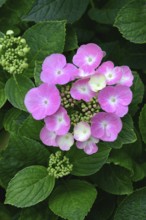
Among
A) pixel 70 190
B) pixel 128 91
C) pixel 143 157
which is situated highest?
pixel 128 91

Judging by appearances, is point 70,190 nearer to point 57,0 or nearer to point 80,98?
point 80,98

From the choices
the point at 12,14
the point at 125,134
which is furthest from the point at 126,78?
the point at 12,14

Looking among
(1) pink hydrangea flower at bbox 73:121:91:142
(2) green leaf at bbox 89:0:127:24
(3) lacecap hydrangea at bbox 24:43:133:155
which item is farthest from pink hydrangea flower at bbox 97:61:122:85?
(2) green leaf at bbox 89:0:127:24

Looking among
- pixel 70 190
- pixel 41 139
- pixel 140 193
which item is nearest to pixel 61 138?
pixel 41 139

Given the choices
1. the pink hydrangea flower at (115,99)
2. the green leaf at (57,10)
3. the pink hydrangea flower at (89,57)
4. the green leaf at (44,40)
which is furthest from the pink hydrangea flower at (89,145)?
the green leaf at (57,10)

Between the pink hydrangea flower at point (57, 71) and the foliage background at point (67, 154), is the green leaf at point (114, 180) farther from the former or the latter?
the pink hydrangea flower at point (57, 71)

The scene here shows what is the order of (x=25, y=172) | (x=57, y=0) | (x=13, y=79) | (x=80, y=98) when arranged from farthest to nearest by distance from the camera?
(x=57, y=0), (x=13, y=79), (x=25, y=172), (x=80, y=98)
